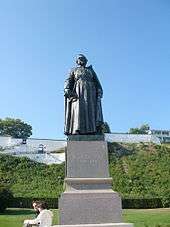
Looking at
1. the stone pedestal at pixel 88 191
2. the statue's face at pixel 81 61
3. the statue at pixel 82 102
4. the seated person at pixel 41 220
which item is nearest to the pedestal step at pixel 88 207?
the stone pedestal at pixel 88 191

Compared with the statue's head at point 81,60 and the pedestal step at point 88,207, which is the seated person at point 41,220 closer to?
the pedestal step at point 88,207

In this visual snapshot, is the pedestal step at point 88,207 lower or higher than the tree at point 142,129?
lower

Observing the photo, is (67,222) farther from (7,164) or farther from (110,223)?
(7,164)

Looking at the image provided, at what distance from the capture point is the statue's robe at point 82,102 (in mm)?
9962

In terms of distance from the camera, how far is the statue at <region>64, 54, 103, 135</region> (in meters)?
9.96

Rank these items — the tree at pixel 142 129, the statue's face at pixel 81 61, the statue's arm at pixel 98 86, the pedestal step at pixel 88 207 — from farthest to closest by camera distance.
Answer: the tree at pixel 142 129, the statue's face at pixel 81 61, the statue's arm at pixel 98 86, the pedestal step at pixel 88 207

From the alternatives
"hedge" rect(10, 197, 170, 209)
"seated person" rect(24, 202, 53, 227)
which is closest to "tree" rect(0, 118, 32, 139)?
"hedge" rect(10, 197, 170, 209)

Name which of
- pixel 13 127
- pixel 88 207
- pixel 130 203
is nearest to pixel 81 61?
pixel 88 207

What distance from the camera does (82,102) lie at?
1013cm

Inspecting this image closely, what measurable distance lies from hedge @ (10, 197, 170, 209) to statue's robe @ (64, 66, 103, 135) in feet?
53.8

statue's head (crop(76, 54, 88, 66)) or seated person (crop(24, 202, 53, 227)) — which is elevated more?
statue's head (crop(76, 54, 88, 66))

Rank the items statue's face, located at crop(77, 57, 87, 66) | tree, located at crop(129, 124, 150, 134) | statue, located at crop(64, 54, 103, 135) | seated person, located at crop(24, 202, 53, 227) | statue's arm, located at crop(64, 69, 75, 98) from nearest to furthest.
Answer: seated person, located at crop(24, 202, 53, 227)
statue, located at crop(64, 54, 103, 135)
statue's arm, located at crop(64, 69, 75, 98)
statue's face, located at crop(77, 57, 87, 66)
tree, located at crop(129, 124, 150, 134)

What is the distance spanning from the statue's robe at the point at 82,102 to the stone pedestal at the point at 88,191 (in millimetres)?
359

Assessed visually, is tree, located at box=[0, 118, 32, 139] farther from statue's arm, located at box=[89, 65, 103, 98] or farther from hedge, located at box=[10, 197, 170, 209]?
statue's arm, located at box=[89, 65, 103, 98]
